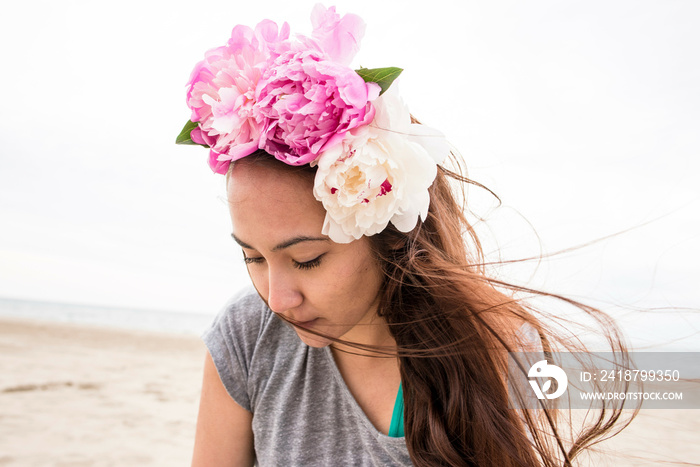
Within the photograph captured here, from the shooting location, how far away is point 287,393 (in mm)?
1755

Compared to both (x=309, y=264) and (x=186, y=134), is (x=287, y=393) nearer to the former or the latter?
(x=309, y=264)

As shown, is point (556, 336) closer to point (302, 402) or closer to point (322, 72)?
point (302, 402)

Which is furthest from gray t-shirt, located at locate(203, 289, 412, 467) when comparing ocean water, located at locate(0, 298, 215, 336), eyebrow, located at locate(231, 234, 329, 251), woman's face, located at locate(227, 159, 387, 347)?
ocean water, located at locate(0, 298, 215, 336)

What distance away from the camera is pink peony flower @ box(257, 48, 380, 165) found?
114cm

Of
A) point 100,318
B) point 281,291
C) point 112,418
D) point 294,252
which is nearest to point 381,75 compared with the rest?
point 294,252

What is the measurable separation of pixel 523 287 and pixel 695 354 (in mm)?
676

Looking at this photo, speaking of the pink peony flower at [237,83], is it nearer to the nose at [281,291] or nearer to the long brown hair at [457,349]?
the nose at [281,291]

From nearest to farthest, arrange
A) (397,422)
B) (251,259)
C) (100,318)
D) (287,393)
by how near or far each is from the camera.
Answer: (251,259), (397,422), (287,393), (100,318)

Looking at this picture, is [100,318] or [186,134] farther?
[100,318]

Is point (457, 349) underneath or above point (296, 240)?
underneath

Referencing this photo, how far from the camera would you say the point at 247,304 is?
6.18 feet

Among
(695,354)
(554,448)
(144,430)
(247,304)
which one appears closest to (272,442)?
(247,304)

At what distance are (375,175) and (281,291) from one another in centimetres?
37

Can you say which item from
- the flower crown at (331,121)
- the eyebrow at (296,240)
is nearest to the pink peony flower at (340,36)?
the flower crown at (331,121)
